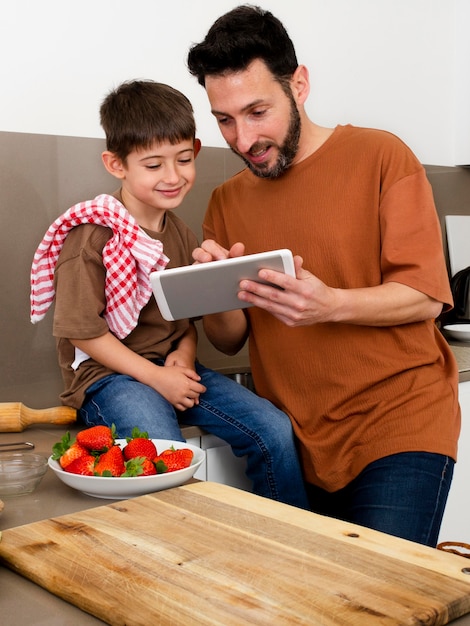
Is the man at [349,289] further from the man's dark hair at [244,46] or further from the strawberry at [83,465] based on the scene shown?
the strawberry at [83,465]

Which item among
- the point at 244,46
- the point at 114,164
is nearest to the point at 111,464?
the point at 114,164

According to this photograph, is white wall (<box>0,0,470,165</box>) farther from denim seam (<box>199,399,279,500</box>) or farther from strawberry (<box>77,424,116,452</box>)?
strawberry (<box>77,424,116,452</box>)

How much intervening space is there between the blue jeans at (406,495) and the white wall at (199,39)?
1.04 m

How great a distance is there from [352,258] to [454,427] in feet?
1.23

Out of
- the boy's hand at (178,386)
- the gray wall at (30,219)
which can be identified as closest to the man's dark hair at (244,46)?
the gray wall at (30,219)

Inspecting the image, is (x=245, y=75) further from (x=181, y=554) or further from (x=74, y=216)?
(x=181, y=554)

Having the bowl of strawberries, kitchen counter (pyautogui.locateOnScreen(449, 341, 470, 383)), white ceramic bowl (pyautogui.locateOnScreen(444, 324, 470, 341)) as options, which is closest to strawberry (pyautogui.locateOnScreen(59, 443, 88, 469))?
the bowl of strawberries

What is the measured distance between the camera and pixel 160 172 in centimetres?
162

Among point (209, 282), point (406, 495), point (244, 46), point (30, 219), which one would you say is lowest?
point (406, 495)

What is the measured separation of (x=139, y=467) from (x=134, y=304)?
1.81ft

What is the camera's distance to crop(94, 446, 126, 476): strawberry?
114 cm

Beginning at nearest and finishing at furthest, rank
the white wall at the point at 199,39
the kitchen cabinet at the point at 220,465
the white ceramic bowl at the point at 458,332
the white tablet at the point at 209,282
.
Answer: the white tablet at the point at 209,282 < the kitchen cabinet at the point at 220,465 < the white wall at the point at 199,39 < the white ceramic bowl at the point at 458,332

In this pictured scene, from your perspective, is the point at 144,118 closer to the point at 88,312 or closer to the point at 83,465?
the point at 88,312

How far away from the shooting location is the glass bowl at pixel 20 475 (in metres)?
1.19
